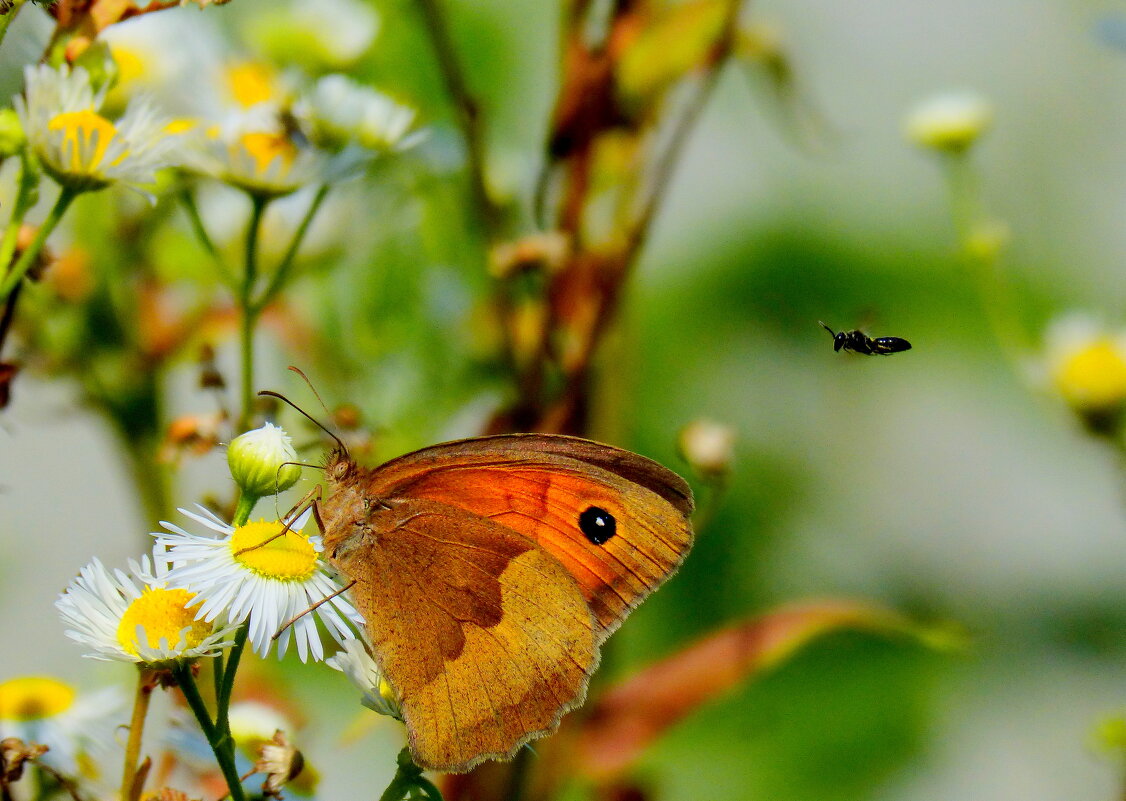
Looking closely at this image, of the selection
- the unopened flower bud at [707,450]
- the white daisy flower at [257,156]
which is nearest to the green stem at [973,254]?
the unopened flower bud at [707,450]

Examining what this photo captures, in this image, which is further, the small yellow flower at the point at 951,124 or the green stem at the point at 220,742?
the small yellow flower at the point at 951,124

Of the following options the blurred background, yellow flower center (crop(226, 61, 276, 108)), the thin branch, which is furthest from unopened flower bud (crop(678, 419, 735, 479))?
yellow flower center (crop(226, 61, 276, 108))

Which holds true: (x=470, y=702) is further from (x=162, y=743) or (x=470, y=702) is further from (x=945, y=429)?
(x=945, y=429)

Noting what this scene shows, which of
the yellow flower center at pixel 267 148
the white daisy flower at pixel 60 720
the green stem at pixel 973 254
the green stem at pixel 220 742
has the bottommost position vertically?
the green stem at pixel 220 742

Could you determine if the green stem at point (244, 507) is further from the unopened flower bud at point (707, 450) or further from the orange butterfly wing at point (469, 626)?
the unopened flower bud at point (707, 450)

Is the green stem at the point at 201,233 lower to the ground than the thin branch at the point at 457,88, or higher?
lower

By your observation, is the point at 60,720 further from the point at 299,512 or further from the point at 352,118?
the point at 352,118

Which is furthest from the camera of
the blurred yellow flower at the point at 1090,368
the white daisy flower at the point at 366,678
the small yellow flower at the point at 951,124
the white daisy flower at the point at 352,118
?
the small yellow flower at the point at 951,124

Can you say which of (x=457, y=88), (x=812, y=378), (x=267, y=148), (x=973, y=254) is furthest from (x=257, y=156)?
(x=812, y=378)

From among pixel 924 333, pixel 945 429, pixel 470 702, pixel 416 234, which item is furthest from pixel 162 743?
pixel 945 429

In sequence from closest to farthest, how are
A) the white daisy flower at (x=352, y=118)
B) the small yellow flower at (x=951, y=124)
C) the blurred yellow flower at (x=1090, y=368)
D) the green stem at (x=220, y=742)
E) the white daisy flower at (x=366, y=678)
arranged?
the green stem at (x=220, y=742) < the white daisy flower at (x=366, y=678) < the white daisy flower at (x=352, y=118) < the blurred yellow flower at (x=1090, y=368) < the small yellow flower at (x=951, y=124)
